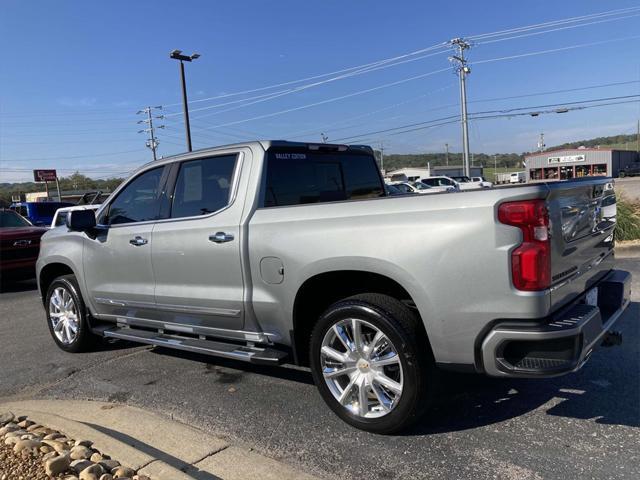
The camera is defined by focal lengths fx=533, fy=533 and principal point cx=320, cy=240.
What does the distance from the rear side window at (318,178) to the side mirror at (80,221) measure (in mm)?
2037

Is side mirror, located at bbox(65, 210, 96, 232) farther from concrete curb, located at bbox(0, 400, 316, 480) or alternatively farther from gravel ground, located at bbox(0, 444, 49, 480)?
gravel ground, located at bbox(0, 444, 49, 480)

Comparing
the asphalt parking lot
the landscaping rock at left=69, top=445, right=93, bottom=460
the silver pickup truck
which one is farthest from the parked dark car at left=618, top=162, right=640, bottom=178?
the landscaping rock at left=69, top=445, right=93, bottom=460

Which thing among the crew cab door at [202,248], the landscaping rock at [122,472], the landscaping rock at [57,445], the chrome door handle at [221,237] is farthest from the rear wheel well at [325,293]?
the landscaping rock at [57,445]

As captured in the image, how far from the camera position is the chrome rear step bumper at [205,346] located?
151 inches

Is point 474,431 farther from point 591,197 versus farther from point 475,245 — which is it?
Answer: point 591,197

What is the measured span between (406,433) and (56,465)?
2047 millimetres

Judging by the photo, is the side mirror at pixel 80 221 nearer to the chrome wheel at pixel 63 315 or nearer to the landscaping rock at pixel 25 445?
the chrome wheel at pixel 63 315

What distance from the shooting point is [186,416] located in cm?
392

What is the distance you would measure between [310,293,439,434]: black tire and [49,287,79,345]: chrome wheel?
3.42 metres

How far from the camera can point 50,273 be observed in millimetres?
6004

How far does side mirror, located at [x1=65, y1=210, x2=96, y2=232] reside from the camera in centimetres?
494

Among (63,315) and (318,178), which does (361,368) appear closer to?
(318,178)

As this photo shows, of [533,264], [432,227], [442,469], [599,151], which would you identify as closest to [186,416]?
[442,469]

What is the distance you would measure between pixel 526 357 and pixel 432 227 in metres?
0.86
